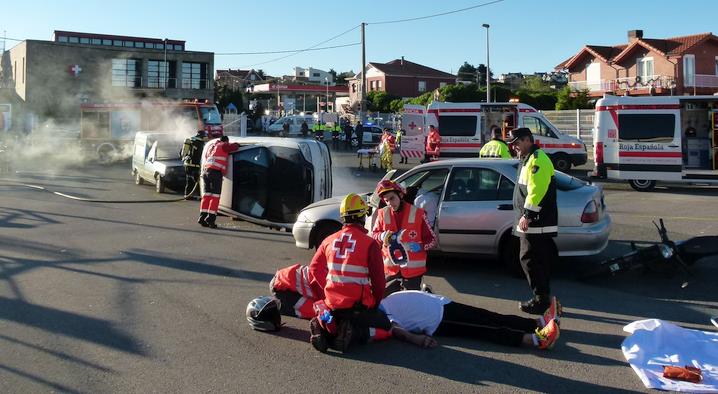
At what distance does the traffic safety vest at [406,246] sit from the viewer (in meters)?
6.20

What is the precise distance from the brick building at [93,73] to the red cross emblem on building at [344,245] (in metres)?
37.4

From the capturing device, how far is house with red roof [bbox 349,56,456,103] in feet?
275

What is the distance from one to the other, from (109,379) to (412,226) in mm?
3036

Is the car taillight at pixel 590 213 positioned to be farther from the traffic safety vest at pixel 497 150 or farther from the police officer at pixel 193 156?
the police officer at pixel 193 156

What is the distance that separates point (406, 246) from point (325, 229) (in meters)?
2.73

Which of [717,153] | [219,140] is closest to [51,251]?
[219,140]

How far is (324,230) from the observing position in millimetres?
8766

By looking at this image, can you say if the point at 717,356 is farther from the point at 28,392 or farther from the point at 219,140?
the point at 219,140

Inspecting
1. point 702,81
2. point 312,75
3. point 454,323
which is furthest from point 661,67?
point 312,75

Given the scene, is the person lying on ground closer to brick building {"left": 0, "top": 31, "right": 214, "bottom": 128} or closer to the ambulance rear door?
the ambulance rear door

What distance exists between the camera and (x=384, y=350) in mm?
5383

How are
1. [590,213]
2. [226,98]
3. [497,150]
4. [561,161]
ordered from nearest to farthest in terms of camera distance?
[590,213] < [497,150] < [561,161] < [226,98]

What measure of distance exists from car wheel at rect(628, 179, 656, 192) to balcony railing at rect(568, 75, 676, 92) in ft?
112

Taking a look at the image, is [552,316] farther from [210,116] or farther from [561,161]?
[210,116]
